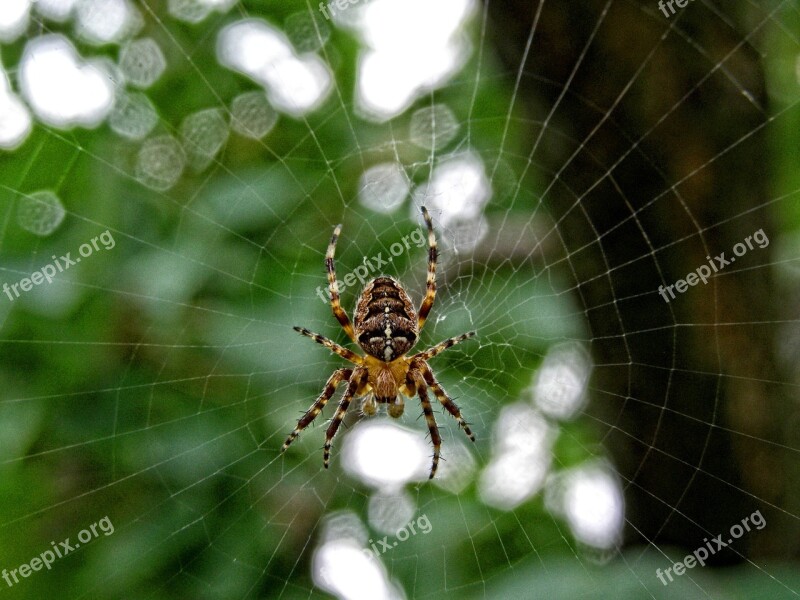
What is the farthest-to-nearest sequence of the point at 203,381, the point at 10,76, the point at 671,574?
the point at 203,381 < the point at 10,76 < the point at 671,574

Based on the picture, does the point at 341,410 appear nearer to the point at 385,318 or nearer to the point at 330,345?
the point at 330,345

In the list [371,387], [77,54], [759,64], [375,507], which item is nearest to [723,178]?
[759,64]

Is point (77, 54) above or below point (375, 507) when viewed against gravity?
Result: above

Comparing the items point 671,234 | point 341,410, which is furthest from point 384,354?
Result: point 671,234

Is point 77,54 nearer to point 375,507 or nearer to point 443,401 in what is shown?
point 443,401

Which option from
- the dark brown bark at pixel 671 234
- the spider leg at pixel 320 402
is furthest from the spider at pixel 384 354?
the dark brown bark at pixel 671 234

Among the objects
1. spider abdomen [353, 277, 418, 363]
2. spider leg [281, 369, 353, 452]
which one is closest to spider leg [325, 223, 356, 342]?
spider abdomen [353, 277, 418, 363]
